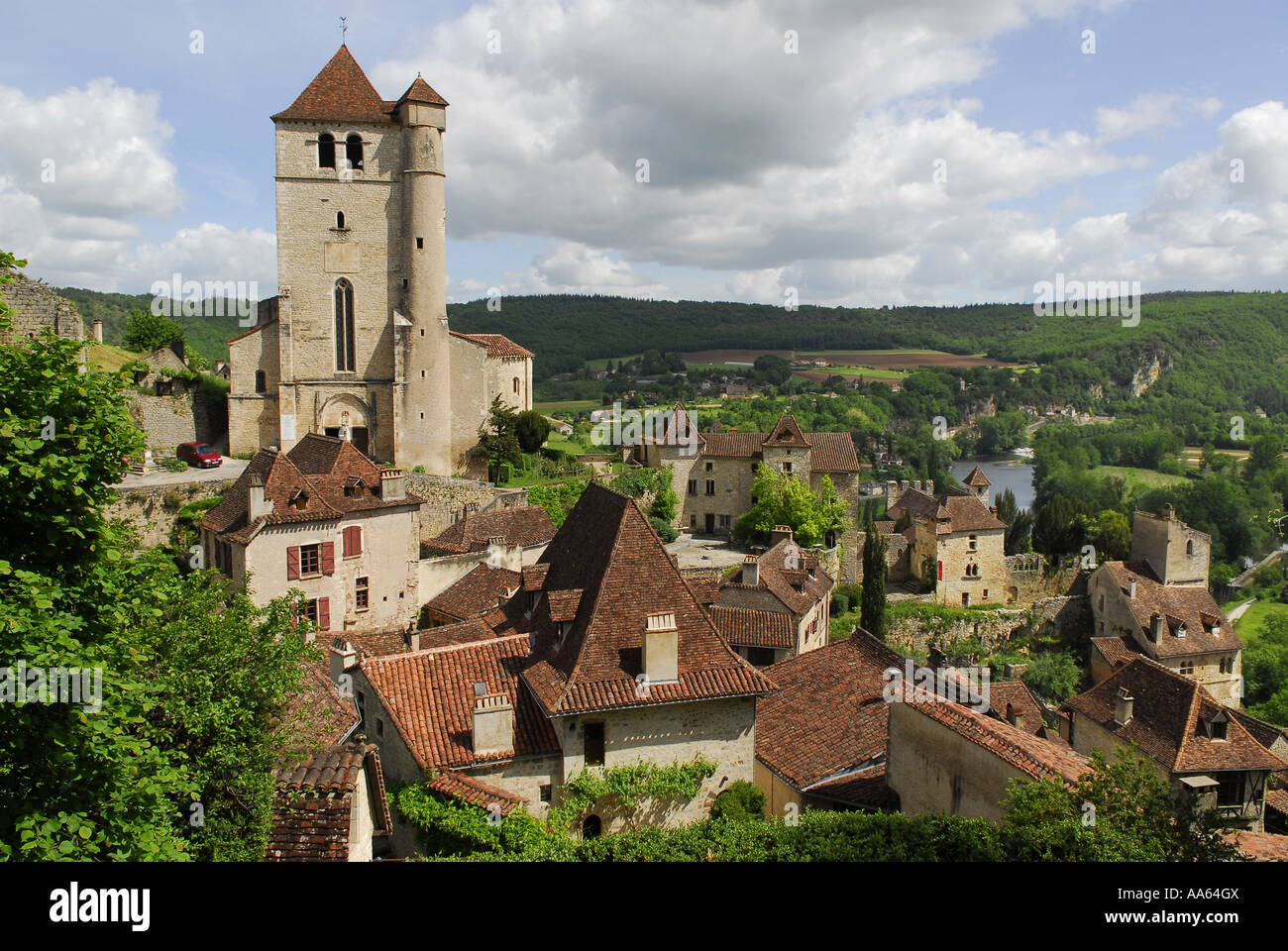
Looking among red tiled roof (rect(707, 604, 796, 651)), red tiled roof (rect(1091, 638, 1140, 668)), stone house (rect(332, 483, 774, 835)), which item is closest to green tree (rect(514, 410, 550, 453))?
red tiled roof (rect(707, 604, 796, 651))

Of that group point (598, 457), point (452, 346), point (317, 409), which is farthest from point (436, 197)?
point (598, 457)

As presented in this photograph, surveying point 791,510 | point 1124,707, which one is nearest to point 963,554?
point 791,510

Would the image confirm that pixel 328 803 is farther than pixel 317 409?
No

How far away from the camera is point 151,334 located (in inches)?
2285

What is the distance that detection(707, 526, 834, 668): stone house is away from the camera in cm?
3331

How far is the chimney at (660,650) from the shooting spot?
1912cm

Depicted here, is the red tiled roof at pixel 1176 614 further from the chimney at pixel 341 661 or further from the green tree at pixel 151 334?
the green tree at pixel 151 334

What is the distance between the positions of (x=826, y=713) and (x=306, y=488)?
61.2 ft

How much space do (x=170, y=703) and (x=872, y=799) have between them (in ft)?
42.2

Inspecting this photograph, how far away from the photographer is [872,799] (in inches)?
734

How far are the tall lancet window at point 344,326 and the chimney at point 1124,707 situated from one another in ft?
127

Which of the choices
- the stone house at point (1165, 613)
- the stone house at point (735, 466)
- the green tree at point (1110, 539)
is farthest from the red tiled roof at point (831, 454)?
the green tree at point (1110, 539)

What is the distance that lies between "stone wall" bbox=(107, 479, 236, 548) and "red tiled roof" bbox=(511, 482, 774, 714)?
21.7 m
